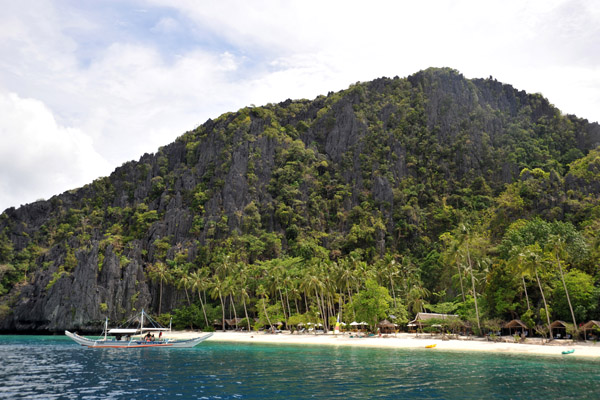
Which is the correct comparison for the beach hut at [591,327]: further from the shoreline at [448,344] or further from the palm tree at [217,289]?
the palm tree at [217,289]

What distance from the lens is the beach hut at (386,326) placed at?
7325cm

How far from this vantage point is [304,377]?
30.7m

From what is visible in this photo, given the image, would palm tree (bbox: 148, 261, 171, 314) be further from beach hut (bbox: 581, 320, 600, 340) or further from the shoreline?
beach hut (bbox: 581, 320, 600, 340)

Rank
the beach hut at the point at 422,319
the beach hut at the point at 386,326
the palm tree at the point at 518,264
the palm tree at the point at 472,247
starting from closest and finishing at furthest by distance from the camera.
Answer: the palm tree at the point at 518,264
the palm tree at the point at 472,247
the beach hut at the point at 422,319
the beach hut at the point at 386,326

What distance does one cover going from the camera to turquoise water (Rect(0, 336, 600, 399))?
2522 cm

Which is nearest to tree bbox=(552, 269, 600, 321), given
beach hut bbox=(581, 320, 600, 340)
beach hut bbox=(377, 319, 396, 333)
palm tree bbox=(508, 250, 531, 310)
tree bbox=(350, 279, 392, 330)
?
beach hut bbox=(581, 320, 600, 340)

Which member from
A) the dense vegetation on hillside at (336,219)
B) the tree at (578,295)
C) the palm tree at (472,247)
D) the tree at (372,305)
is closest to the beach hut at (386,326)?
the dense vegetation on hillside at (336,219)

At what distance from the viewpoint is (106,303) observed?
96.0 meters

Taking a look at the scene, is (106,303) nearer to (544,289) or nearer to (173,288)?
(173,288)

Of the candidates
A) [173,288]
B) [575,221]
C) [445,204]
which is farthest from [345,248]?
[575,221]

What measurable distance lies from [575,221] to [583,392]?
7372cm

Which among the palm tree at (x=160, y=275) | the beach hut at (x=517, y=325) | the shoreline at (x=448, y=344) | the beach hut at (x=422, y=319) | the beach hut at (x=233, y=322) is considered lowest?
the shoreline at (x=448, y=344)

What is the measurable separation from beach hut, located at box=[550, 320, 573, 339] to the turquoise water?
11.6 meters

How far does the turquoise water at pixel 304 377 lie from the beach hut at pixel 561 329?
38.1 ft
